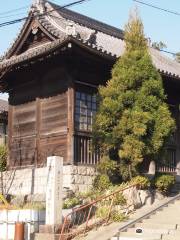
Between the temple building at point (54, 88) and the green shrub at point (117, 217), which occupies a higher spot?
the temple building at point (54, 88)

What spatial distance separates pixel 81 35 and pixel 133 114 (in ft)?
15.8

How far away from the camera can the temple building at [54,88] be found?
1795 centimetres

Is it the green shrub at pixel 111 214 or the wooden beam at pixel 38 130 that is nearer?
the green shrub at pixel 111 214

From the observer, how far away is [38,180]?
18.7 m

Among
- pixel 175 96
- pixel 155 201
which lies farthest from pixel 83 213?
pixel 175 96

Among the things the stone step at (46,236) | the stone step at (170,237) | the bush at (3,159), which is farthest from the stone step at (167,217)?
the bush at (3,159)

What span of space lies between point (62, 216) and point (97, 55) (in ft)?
20.0

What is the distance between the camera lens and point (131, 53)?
16938 mm

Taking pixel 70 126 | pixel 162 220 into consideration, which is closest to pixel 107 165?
pixel 70 126

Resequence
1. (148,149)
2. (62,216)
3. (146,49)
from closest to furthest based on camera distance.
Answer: (62,216), (148,149), (146,49)

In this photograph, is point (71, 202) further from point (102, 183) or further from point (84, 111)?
point (84, 111)

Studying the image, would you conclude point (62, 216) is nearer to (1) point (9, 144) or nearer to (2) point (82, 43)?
(2) point (82, 43)

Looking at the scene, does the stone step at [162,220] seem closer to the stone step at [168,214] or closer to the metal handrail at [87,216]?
the stone step at [168,214]

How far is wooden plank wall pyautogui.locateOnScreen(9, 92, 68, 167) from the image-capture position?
1872 centimetres
